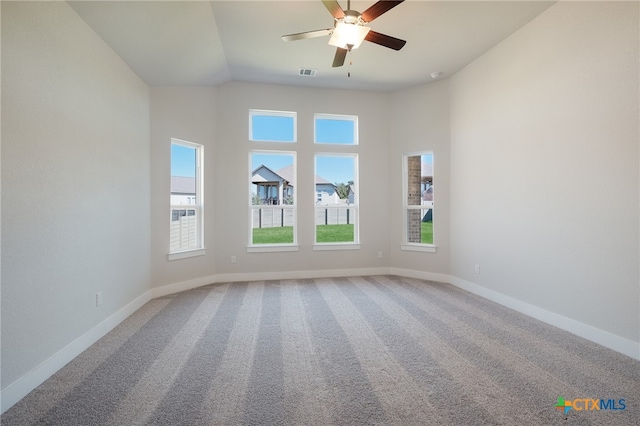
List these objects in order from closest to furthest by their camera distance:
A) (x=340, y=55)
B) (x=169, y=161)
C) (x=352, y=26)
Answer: (x=352, y=26)
(x=340, y=55)
(x=169, y=161)

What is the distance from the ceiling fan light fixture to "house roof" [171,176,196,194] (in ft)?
9.83

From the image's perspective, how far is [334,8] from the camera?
2.25m

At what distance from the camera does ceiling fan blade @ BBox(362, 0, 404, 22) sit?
2.14 meters

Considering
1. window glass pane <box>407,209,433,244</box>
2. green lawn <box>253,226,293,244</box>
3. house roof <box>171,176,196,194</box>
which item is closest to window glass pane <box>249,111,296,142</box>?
house roof <box>171,176,196,194</box>

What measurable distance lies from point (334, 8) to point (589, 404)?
10.7 feet

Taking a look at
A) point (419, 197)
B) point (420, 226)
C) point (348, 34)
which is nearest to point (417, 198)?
point (419, 197)

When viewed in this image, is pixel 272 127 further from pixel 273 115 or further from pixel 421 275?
pixel 421 275

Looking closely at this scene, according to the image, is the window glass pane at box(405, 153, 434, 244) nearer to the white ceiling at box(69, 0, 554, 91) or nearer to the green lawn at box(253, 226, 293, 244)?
the white ceiling at box(69, 0, 554, 91)

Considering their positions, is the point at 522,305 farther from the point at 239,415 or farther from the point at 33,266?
the point at 33,266

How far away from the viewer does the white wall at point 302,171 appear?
4637 mm

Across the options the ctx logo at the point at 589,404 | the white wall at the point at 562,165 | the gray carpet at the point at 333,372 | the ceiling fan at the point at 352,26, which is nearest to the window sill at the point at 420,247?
the white wall at the point at 562,165

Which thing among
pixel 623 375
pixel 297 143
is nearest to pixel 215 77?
pixel 297 143

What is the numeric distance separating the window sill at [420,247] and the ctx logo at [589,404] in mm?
3004

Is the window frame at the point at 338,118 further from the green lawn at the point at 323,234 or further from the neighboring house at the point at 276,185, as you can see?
the green lawn at the point at 323,234
